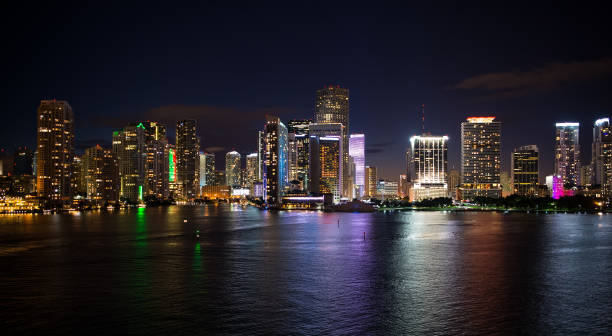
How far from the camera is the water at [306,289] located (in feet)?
98.7

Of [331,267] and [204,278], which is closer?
[204,278]

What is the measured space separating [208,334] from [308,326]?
5583 millimetres

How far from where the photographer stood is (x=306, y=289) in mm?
40469

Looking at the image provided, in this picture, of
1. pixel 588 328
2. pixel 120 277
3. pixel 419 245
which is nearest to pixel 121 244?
pixel 120 277

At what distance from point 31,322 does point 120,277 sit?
50.3 ft

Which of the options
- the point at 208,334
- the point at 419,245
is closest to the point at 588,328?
the point at 208,334

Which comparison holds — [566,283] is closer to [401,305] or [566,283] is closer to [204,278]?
[401,305]

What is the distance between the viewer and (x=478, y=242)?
80062 millimetres

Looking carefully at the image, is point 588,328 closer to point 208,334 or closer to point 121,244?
point 208,334

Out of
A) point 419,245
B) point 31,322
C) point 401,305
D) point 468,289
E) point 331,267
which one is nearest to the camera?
point 31,322

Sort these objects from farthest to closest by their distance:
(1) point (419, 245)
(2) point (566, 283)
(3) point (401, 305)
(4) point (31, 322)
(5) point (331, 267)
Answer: (1) point (419, 245) → (5) point (331, 267) → (2) point (566, 283) → (3) point (401, 305) → (4) point (31, 322)

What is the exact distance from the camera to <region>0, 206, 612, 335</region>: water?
98.7 ft

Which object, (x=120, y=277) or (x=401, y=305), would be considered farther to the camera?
(x=120, y=277)

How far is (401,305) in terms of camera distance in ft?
115
